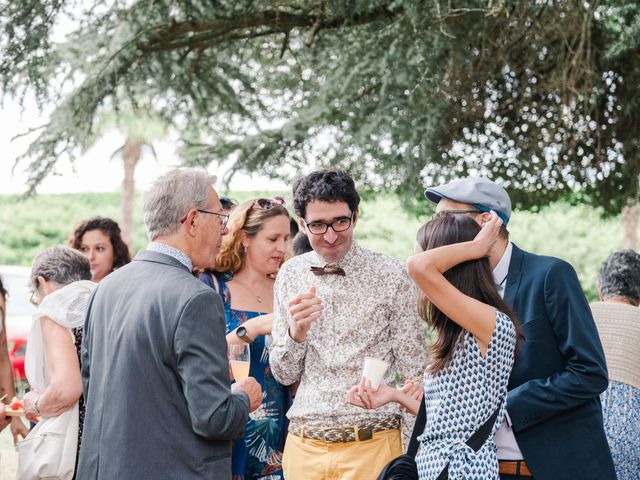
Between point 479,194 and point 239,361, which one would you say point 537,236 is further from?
point 239,361

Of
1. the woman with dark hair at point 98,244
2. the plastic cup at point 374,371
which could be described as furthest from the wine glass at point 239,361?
the woman with dark hair at point 98,244

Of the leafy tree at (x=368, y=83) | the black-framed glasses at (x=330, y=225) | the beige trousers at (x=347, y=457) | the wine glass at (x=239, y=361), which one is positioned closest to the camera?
the wine glass at (x=239, y=361)

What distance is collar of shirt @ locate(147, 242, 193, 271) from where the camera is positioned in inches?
111

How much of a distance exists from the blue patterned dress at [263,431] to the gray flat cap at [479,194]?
4.28 feet

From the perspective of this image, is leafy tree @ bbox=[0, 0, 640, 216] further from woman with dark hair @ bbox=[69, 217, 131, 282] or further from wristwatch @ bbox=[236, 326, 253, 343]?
wristwatch @ bbox=[236, 326, 253, 343]

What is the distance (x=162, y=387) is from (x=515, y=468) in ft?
3.67

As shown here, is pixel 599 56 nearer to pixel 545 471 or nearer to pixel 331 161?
pixel 331 161

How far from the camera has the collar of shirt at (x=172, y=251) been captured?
2818 millimetres

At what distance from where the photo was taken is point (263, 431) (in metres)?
3.91

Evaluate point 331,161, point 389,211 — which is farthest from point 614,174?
point 389,211

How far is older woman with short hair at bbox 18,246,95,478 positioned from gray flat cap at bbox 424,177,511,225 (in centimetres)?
172

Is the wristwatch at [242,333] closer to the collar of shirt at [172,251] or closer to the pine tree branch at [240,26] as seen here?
the collar of shirt at [172,251]

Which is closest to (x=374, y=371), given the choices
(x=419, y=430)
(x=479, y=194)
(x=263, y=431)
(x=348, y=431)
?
(x=419, y=430)

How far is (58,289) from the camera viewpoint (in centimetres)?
411
